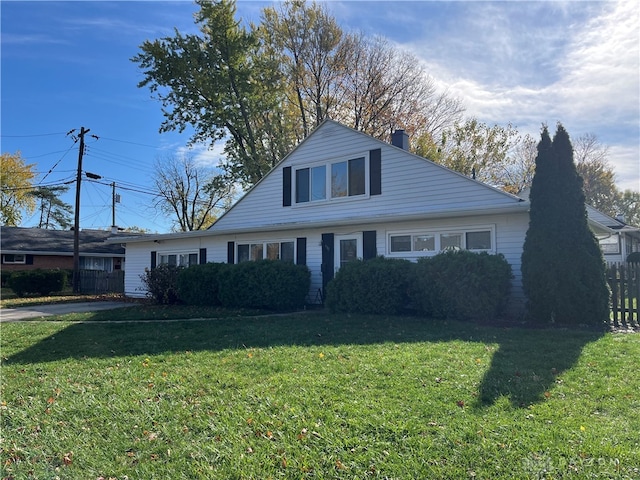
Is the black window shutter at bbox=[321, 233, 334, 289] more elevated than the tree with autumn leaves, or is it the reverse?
the tree with autumn leaves

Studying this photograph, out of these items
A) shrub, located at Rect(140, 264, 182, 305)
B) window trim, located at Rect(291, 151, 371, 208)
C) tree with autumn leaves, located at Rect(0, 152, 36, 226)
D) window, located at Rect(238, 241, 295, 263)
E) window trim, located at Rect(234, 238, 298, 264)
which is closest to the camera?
window trim, located at Rect(291, 151, 371, 208)

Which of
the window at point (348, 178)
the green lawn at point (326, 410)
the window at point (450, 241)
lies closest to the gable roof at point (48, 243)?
the window at point (348, 178)

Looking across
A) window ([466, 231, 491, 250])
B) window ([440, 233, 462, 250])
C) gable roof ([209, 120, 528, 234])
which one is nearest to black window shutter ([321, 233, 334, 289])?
gable roof ([209, 120, 528, 234])

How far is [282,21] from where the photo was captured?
2584cm

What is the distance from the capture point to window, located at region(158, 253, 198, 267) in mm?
17906

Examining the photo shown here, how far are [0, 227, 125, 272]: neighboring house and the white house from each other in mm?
16961

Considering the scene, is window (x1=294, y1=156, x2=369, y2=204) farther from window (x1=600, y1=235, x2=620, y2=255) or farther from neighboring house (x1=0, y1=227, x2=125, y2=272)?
neighboring house (x1=0, y1=227, x2=125, y2=272)

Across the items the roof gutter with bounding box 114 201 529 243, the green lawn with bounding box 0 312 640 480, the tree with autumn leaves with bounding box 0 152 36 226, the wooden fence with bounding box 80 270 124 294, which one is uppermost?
the tree with autumn leaves with bounding box 0 152 36 226

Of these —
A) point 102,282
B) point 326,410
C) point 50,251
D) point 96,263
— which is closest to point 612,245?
point 326,410

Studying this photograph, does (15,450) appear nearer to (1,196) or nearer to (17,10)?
(17,10)

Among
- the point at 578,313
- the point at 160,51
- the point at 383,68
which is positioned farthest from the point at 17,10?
the point at 383,68

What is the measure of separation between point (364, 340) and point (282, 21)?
2350 centimetres

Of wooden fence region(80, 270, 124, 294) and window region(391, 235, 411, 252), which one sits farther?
wooden fence region(80, 270, 124, 294)

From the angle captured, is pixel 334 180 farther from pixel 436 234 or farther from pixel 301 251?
pixel 436 234
